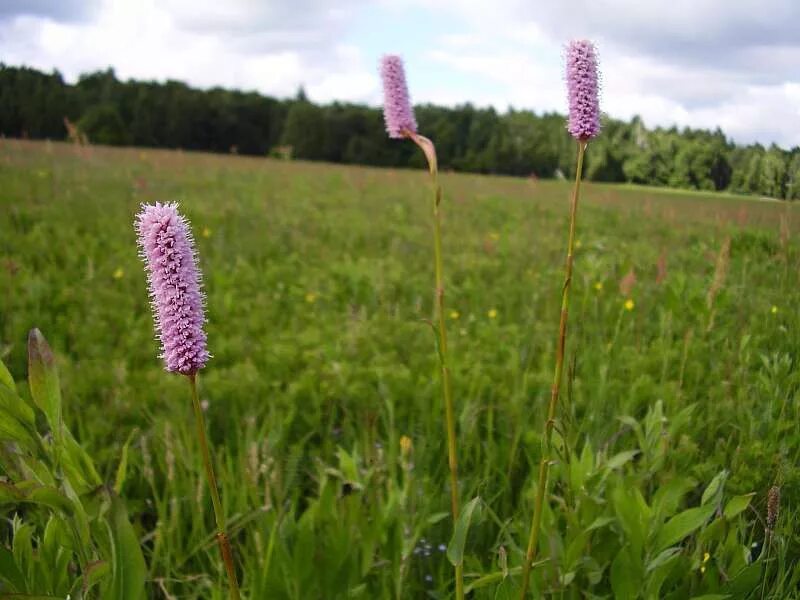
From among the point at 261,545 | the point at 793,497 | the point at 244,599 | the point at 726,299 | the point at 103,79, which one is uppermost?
the point at 103,79

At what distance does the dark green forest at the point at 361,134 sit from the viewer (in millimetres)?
2129

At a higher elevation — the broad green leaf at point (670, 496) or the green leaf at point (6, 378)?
the green leaf at point (6, 378)

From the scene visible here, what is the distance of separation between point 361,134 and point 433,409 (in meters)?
39.6

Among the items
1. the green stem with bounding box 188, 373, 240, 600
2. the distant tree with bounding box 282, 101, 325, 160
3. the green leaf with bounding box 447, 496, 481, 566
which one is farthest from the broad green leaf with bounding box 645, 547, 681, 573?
the distant tree with bounding box 282, 101, 325, 160

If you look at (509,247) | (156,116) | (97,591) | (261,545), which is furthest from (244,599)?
(156,116)

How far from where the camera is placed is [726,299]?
8.09 ft

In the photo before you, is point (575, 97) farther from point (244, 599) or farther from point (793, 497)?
point (244, 599)

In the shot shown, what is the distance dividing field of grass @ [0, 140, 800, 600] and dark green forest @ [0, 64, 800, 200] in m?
0.18

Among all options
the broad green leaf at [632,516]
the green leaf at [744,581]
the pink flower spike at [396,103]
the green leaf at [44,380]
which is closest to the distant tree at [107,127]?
the pink flower spike at [396,103]

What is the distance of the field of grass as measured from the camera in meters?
1.59

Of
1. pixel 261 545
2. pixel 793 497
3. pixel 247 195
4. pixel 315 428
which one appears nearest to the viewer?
pixel 793 497

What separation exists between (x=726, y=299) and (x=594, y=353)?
69cm

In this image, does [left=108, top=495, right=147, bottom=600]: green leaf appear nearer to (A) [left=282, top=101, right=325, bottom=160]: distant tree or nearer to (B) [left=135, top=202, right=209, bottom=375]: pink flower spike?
(B) [left=135, top=202, right=209, bottom=375]: pink flower spike

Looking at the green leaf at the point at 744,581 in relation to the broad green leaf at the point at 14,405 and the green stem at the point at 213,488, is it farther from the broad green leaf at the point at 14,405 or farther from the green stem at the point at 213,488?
the broad green leaf at the point at 14,405
